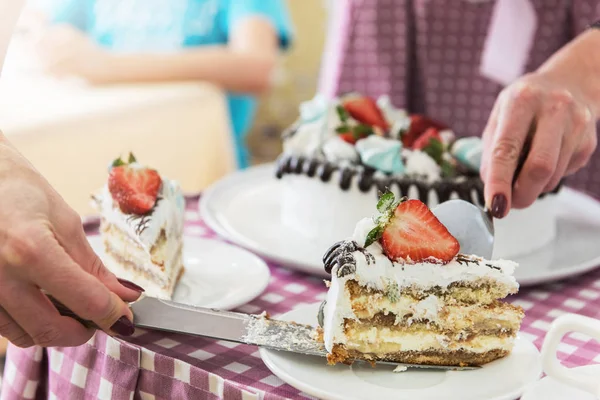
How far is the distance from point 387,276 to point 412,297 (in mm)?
54

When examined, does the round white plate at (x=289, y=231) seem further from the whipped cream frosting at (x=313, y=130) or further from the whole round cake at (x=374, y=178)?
the whipped cream frosting at (x=313, y=130)

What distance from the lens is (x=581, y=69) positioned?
1504 millimetres

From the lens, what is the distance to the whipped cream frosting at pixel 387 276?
982 mm

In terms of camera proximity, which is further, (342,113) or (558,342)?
(342,113)

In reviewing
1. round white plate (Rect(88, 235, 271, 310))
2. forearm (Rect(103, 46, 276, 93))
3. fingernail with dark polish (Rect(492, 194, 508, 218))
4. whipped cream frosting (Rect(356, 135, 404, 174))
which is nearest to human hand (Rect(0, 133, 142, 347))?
round white plate (Rect(88, 235, 271, 310))

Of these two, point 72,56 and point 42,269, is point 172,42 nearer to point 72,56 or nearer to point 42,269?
point 72,56

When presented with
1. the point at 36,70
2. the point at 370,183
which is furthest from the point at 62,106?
the point at 370,183

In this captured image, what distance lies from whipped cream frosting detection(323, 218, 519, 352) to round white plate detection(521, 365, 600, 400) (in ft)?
0.47

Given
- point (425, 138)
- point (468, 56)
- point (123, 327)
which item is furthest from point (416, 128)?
point (123, 327)

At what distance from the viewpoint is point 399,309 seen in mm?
1024

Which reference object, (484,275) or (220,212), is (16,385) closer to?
(220,212)

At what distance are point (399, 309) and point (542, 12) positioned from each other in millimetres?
1312

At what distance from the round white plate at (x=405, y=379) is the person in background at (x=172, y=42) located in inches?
92.2

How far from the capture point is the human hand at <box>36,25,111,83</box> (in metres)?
3.06
